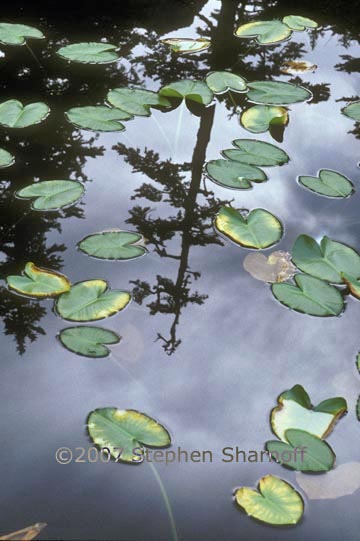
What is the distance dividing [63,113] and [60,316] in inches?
38.6

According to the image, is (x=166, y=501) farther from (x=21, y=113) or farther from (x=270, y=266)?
(x=21, y=113)

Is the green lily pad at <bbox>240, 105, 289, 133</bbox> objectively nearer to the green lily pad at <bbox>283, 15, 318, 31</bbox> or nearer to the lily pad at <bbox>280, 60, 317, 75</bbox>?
the lily pad at <bbox>280, 60, 317, 75</bbox>

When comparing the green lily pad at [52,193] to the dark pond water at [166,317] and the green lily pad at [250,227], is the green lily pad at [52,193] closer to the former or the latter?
the dark pond water at [166,317]

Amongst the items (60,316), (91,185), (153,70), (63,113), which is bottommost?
(60,316)

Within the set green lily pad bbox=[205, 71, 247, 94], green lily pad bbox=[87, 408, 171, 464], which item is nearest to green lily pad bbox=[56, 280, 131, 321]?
green lily pad bbox=[87, 408, 171, 464]

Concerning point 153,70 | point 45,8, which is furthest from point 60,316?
point 45,8

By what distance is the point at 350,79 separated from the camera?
2.44 m

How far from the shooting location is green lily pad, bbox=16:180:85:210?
1702 mm

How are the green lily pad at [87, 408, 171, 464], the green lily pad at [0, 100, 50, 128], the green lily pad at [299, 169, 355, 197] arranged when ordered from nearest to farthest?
the green lily pad at [87, 408, 171, 464]
the green lily pad at [299, 169, 355, 197]
the green lily pad at [0, 100, 50, 128]

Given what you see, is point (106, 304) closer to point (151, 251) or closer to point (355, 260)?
point (151, 251)

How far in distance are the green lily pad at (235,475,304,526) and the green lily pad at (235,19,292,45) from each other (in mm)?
2040

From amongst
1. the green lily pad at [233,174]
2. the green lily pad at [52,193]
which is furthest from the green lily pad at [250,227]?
the green lily pad at [52,193]

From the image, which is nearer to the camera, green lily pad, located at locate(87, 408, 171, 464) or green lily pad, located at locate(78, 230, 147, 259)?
green lily pad, located at locate(87, 408, 171, 464)

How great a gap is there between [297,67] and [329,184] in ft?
2.79
